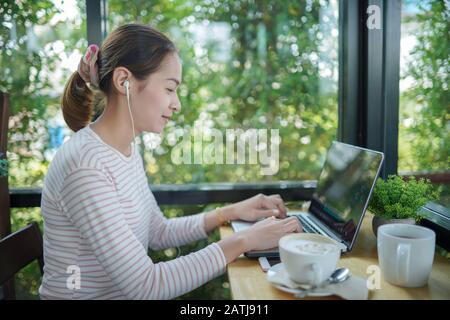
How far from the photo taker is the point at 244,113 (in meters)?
1.55

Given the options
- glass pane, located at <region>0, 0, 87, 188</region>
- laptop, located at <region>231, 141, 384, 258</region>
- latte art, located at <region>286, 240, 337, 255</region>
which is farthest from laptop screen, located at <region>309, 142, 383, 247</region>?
glass pane, located at <region>0, 0, 87, 188</region>

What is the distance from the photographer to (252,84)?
154cm

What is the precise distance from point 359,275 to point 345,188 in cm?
31

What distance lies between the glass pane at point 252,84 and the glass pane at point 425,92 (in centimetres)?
26

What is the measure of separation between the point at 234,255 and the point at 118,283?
0.83ft

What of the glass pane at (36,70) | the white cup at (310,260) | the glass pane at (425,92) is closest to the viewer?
the white cup at (310,260)

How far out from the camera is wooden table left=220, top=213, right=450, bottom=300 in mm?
745

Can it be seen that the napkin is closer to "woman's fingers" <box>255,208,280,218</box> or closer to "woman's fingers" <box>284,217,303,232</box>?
"woman's fingers" <box>284,217,303,232</box>

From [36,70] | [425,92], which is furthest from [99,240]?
[425,92]

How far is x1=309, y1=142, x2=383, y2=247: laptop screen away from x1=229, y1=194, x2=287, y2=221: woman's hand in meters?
0.13

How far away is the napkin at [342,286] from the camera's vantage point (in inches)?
28.2

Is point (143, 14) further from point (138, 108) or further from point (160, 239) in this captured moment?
point (160, 239)

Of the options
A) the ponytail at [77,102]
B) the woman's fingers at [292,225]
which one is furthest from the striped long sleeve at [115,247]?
the ponytail at [77,102]

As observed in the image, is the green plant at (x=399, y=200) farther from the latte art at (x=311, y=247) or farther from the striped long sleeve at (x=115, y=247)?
the striped long sleeve at (x=115, y=247)
